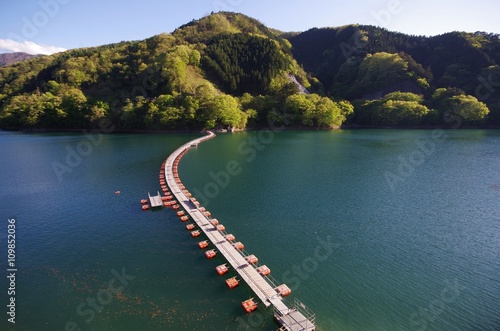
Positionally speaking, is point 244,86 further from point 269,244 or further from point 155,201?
point 269,244

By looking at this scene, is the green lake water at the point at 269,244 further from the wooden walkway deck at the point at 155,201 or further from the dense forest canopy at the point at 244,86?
the dense forest canopy at the point at 244,86

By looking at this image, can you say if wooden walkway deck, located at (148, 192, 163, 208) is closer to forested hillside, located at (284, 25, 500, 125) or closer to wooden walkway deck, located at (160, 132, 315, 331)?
wooden walkway deck, located at (160, 132, 315, 331)

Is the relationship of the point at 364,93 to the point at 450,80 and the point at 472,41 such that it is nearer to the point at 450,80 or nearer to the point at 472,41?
the point at 450,80

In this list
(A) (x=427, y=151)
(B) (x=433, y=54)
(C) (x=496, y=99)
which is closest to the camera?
(A) (x=427, y=151)

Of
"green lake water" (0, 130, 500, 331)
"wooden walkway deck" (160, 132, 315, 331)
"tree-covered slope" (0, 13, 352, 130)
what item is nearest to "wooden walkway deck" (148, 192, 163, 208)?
"green lake water" (0, 130, 500, 331)

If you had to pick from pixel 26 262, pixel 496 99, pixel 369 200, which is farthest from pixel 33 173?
pixel 496 99

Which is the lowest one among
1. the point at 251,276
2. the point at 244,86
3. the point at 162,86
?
the point at 251,276

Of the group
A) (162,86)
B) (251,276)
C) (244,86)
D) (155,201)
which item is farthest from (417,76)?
(251,276)
